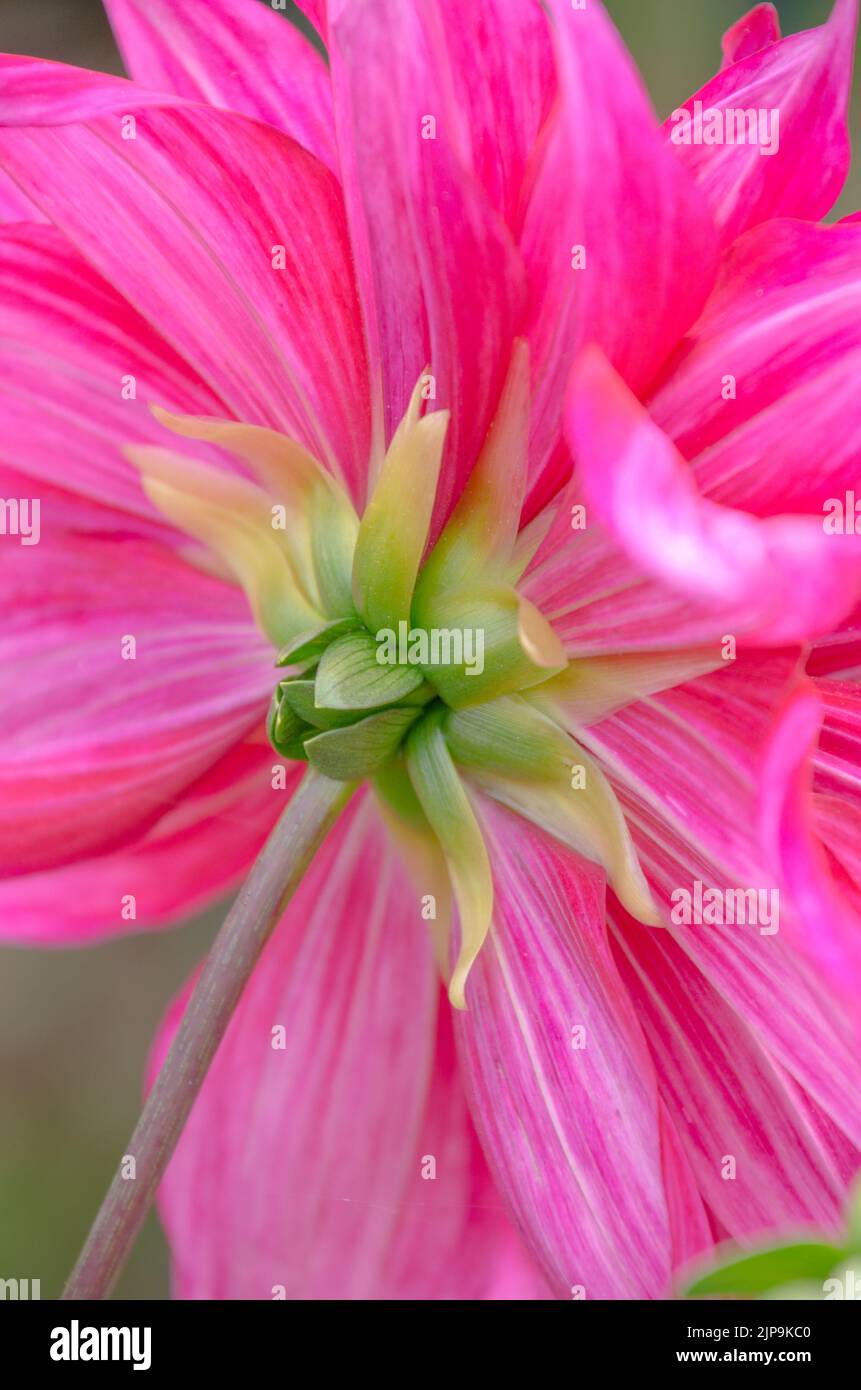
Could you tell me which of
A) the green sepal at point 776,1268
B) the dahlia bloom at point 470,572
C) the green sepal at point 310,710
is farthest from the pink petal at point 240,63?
the green sepal at point 776,1268

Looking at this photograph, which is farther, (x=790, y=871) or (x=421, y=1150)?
(x=421, y=1150)

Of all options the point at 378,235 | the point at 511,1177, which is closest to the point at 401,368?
the point at 378,235

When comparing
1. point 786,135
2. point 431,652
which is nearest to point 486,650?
point 431,652

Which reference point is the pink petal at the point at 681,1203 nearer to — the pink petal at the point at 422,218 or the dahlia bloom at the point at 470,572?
the dahlia bloom at the point at 470,572

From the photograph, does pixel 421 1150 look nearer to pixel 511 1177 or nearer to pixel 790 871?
pixel 511 1177

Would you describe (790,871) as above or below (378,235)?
below
